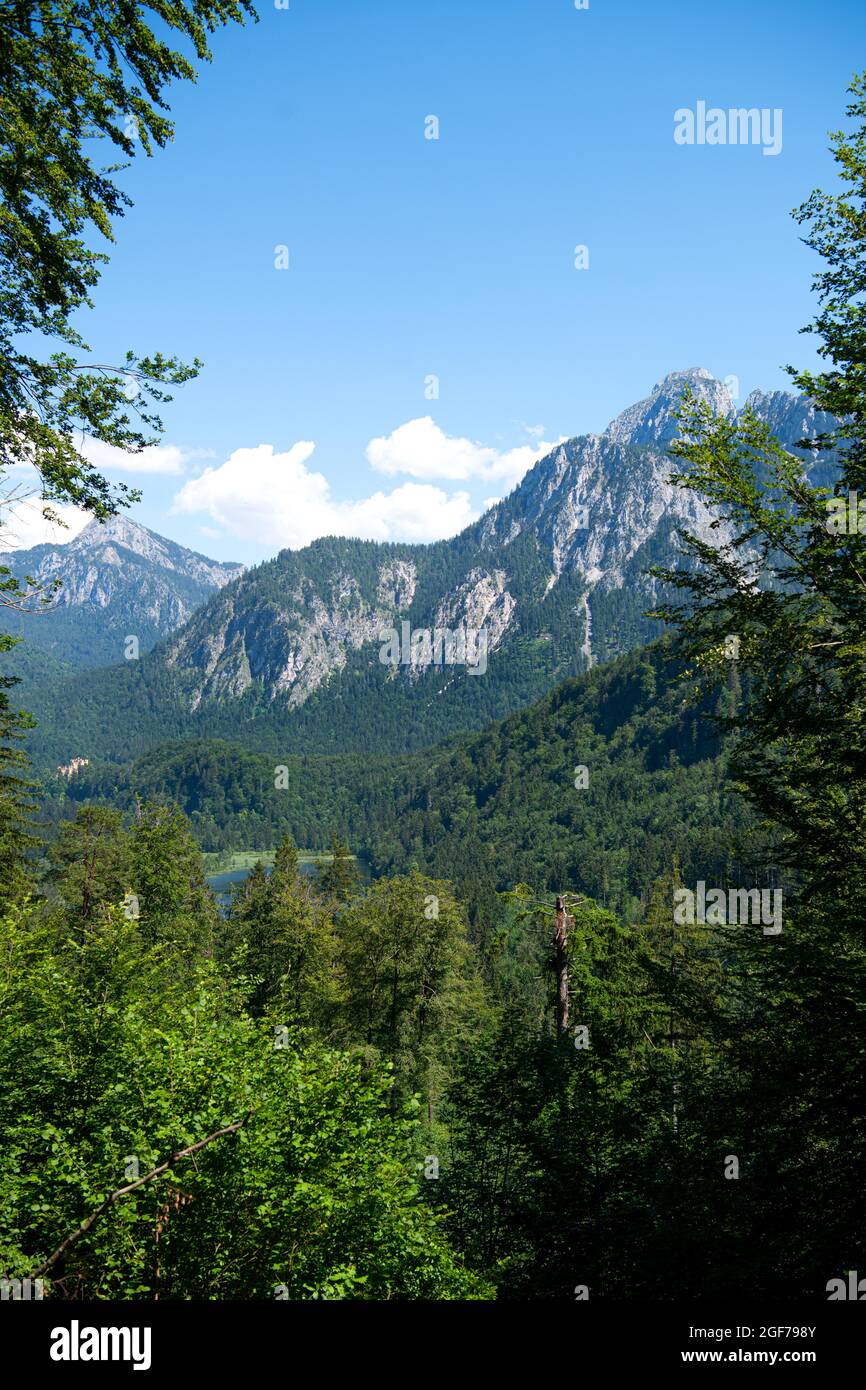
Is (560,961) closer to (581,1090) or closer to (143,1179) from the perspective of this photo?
(581,1090)

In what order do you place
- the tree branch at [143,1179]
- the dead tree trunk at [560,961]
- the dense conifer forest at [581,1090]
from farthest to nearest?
1. the dead tree trunk at [560,961]
2. the dense conifer forest at [581,1090]
3. the tree branch at [143,1179]

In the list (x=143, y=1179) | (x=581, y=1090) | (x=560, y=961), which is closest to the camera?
(x=143, y=1179)

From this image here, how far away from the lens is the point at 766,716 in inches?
352

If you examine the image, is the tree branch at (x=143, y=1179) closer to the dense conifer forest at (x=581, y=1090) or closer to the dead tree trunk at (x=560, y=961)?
the dense conifer forest at (x=581, y=1090)

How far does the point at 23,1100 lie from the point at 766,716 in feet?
40.0

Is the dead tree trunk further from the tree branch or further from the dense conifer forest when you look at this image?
the tree branch

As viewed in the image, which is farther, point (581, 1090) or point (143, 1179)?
point (581, 1090)

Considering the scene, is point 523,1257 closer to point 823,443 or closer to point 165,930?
point 823,443

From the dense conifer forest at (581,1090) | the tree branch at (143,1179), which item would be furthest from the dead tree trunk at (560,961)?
the tree branch at (143,1179)

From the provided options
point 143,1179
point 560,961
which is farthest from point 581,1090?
point 143,1179

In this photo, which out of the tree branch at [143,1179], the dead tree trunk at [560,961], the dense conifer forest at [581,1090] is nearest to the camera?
the tree branch at [143,1179]

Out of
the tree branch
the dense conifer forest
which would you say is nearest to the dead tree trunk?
the dense conifer forest

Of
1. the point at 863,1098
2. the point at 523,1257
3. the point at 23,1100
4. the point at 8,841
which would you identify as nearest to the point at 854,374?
the point at 863,1098

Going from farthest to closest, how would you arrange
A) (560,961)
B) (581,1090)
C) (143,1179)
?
(560,961) < (581,1090) < (143,1179)
